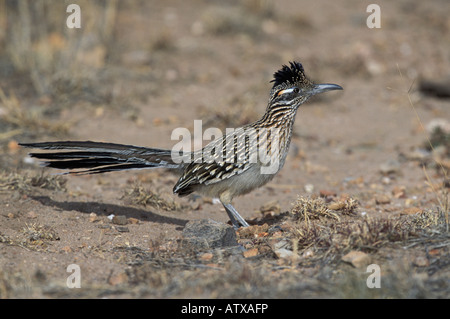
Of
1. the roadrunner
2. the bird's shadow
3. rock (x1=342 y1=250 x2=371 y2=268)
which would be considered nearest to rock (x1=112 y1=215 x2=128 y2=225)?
the bird's shadow

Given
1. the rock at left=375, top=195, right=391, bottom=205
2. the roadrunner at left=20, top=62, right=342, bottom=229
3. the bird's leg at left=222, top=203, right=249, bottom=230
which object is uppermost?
the roadrunner at left=20, top=62, right=342, bottom=229

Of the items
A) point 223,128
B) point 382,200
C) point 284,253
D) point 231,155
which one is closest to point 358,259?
point 284,253

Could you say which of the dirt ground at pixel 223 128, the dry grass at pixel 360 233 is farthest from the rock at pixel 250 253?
the dry grass at pixel 360 233

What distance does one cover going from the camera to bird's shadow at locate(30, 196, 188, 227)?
6046 millimetres

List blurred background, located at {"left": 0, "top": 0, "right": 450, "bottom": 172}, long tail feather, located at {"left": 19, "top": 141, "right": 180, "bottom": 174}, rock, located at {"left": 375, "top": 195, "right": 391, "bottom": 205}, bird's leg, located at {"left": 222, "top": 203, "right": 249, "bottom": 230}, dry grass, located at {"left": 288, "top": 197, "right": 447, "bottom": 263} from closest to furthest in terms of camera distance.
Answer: dry grass, located at {"left": 288, "top": 197, "right": 447, "bottom": 263} → long tail feather, located at {"left": 19, "top": 141, "right": 180, "bottom": 174} → bird's leg, located at {"left": 222, "top": 203, "right": 249, "bottom": 230} → rock, located at {"left": 375, "top": 195, "right": 391, "bottom": 205} → blurred background, located at {"left": 0, "top": 0, "right": 450, "bottom": 172}

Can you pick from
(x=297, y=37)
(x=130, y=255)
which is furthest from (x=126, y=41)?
(x=130, y=255)

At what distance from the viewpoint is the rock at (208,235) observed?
4953mm

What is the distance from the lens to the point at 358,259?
4.28m

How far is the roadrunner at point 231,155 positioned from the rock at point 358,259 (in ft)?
4.49

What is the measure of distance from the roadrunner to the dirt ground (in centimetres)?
47

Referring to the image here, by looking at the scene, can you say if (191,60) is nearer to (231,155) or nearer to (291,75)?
(291,75)

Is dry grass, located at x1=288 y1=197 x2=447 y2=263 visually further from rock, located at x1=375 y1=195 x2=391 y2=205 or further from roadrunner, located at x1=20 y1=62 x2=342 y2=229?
rock, located at x1=375 y1=195 x2=391 y2=205

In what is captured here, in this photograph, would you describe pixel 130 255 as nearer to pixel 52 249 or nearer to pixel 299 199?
pixel 52 249

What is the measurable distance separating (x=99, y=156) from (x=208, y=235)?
138 centimetres
